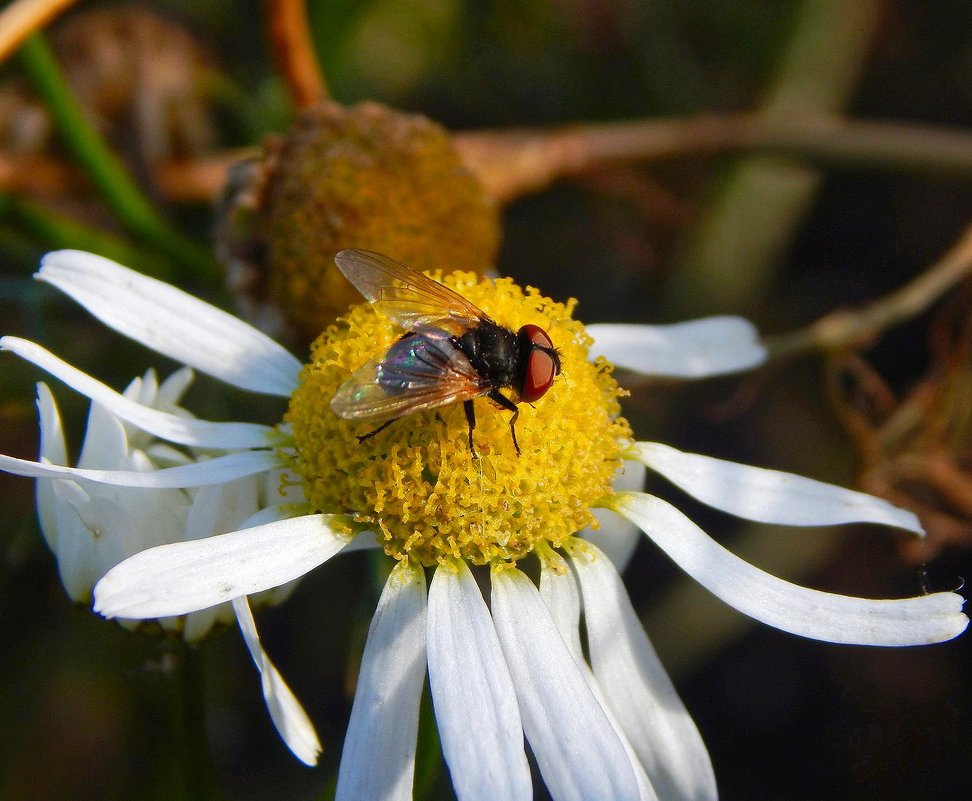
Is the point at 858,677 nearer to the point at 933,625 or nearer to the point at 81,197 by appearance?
the point at 933,625

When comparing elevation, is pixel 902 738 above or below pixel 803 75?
below

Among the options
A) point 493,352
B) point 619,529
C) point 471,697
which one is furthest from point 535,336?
point 471,697

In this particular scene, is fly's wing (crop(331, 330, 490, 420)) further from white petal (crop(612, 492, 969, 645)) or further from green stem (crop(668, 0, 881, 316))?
green stem (crop(668, 0, 881, 316))

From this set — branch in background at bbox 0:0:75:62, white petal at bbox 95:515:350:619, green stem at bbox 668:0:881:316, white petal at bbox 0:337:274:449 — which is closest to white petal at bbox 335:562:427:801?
white petal at bbox 95:515:350:619

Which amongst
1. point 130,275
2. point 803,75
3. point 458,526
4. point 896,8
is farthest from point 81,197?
point 896,8

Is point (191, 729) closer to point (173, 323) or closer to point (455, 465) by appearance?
point (455, 465)

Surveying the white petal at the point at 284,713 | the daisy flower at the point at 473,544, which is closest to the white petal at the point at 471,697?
the daisy flower at the point at 473,544
